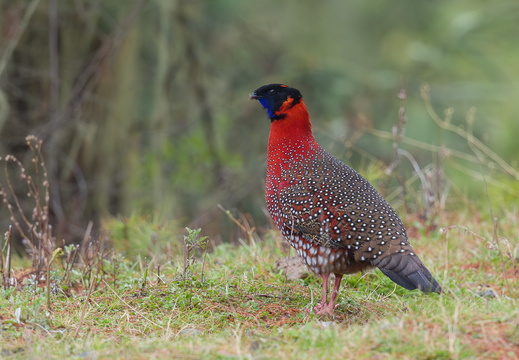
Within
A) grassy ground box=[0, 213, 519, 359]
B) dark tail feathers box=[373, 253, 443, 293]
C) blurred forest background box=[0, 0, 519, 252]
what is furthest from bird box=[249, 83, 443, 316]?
blurred forest background box=[0, 0, 519, 252]

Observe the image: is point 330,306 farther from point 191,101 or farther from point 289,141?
point 191,101

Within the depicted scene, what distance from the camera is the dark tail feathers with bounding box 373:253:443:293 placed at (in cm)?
410

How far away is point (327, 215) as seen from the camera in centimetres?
461

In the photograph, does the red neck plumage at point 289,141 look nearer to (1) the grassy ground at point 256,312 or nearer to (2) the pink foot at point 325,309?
(1) the grassy ground at point 256,312

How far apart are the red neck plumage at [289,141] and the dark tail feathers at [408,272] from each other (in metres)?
1.08

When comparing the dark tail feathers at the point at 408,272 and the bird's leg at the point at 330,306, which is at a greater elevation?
the dark tail feathers at the point at 408,272

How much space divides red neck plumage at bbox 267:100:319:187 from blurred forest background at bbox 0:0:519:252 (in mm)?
Answer: 4517

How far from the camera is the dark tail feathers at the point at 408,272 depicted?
410cm

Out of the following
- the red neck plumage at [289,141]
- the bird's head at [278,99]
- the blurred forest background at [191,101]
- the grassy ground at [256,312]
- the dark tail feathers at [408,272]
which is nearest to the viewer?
the grassy ground at [256,312]

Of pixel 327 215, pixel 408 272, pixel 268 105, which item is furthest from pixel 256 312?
pixel 268 105

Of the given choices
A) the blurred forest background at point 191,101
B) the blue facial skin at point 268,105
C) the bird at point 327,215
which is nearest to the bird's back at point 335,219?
the bird at point 327,215

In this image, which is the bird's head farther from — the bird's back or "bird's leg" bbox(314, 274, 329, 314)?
"bird's leg" bbox(314, 274, 329, 314)

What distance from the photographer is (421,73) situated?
1165cm

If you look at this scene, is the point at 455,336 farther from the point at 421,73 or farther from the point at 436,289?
the point at 421,73
